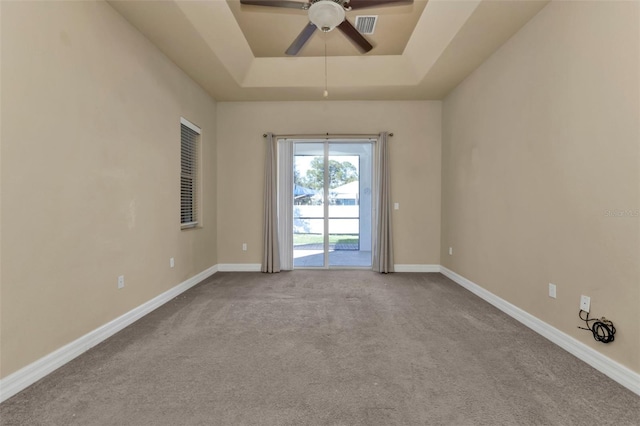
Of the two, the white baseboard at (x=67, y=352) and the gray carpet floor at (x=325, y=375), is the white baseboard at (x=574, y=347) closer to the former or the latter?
the gray carpet floor at (x=325, y=375)

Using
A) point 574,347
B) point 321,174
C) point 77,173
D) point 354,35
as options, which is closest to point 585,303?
point 574,347

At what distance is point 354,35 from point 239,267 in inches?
149

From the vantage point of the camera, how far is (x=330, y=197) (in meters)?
5.07

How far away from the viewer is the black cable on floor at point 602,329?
194 cm

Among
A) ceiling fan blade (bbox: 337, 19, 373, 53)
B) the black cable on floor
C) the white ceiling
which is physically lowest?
the black cable on floor

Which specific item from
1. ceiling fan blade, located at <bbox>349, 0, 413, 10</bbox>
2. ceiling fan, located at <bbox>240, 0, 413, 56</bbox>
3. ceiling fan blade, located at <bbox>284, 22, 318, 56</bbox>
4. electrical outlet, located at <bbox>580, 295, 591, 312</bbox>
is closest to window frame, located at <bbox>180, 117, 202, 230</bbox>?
ceiling fan blade, located at <bbox>284, 22, 318, 56</bbox>

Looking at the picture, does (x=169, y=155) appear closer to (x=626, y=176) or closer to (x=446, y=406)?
(x=446, y=406)

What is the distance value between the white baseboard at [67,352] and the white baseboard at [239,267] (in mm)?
1624

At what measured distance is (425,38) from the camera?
3406 mm

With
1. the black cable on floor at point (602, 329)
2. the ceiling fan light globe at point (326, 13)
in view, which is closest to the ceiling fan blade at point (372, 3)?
the ceiling fan light globe at point (326, 13)

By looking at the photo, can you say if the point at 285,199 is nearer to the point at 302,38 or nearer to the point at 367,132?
the point at 367,132

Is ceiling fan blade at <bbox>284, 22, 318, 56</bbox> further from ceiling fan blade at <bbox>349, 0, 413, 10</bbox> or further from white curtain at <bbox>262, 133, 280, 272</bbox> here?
white curtain at <bbox>262, 133, 280, 272</bbox>

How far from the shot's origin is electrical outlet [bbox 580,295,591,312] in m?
2.12

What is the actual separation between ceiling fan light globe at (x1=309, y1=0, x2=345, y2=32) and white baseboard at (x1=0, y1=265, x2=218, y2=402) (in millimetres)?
3089
